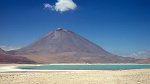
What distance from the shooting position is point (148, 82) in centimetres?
2477

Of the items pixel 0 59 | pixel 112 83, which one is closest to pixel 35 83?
pixel 112 83

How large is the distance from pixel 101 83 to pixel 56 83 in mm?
3630

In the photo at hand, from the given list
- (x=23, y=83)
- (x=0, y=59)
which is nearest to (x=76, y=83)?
(x=23, y=83)

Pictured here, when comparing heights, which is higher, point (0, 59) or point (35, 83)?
point (0, 59)

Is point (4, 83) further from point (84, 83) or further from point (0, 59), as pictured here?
point (0, 59)

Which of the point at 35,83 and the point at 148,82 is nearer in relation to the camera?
the point at 35,83

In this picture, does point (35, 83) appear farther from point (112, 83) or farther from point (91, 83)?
point (112, 83)

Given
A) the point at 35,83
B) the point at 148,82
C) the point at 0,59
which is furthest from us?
the point at 0,59

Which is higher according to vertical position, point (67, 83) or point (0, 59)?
point (0, 59)

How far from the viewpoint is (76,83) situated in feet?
79.1

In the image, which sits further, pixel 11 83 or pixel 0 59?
pixel 0 59

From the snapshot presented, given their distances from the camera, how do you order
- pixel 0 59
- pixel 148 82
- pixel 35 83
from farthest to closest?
pixel 0 59 → pixel 148 82 → pixel 35 83

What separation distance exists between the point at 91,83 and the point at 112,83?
5.54 ft

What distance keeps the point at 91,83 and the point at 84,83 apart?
0.56 metres
